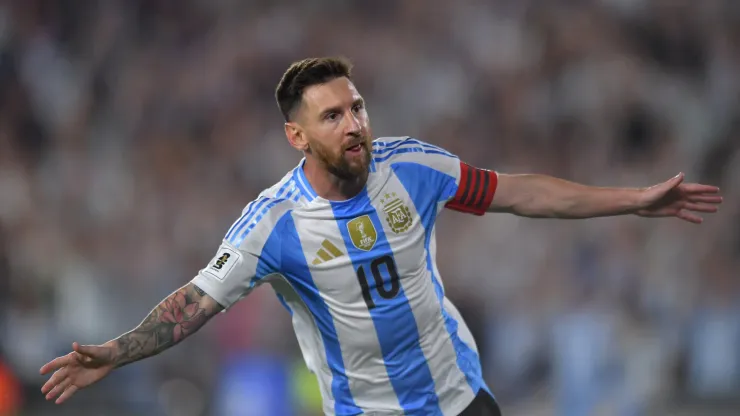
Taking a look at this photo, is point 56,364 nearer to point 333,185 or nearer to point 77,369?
point 77,369

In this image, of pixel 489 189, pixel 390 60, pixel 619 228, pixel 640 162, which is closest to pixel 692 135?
pixel 640 162

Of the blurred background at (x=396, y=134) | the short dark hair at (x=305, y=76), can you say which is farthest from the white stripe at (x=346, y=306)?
the blurred background at (x=396, y=134)

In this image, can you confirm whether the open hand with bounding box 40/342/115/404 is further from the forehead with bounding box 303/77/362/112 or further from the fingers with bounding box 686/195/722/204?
the fingers with bounding box 686/195/722/204

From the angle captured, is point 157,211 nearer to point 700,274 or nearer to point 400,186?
point 700,274

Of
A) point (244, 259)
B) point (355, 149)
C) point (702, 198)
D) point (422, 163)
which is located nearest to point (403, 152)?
Answer: point (422, 163)

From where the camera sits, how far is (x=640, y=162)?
26.5 ft

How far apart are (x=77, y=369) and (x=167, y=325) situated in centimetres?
37

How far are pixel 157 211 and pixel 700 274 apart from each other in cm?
450

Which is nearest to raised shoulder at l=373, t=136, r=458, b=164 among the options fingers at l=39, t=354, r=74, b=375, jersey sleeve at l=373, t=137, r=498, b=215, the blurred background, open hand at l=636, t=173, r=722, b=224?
jersey sleeve at l=373, t=137, r=498, b=215

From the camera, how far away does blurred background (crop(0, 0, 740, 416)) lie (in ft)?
24.6

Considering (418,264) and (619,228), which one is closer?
(418,264)

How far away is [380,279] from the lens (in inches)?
163

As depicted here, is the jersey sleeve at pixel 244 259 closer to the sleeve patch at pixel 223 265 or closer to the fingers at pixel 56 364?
the sleeve patch at pixel 223 265

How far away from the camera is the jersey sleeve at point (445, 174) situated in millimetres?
4262
